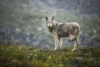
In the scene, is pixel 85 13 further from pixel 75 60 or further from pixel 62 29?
A: pixel 75 60

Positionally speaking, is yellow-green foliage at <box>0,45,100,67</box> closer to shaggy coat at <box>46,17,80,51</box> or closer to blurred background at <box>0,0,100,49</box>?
shaggy coat at <box>46,17,80,51</box>

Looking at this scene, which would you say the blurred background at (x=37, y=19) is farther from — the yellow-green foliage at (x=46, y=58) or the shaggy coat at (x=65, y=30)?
the yellow-green foliage at (x=46, y=58)

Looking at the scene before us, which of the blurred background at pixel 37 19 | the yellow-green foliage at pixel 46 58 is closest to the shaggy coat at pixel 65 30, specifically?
the yellow-green foliage at pixel 46 58

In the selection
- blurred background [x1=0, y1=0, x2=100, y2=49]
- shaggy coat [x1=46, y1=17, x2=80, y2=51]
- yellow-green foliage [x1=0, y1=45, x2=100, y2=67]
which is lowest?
yellow-green foliage [x1=0, y1=45, x2=100, y2=67]

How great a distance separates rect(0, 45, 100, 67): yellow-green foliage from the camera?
10805mm

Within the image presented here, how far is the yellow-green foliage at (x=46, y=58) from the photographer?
10805 mm

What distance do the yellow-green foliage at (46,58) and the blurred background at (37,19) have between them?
14.3m

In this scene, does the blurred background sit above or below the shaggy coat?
above

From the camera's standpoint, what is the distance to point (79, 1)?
2650 centimetres

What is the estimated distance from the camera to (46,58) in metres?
11.5

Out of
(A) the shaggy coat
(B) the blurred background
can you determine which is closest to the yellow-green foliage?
(A) the shaggy coat

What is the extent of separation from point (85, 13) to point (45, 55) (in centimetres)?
1543

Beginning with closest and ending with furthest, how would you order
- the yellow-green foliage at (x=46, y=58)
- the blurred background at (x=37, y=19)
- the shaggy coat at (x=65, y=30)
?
the yellow-green foliage at (x=46, y=58) → the shaggy coat at (x=65, y=30) → the blurred background at (x=37, y=19)

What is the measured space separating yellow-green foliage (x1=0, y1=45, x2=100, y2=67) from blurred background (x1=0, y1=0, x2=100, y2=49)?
14290 millimetres
